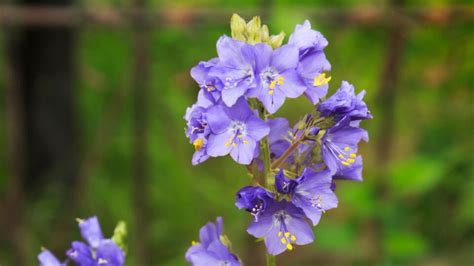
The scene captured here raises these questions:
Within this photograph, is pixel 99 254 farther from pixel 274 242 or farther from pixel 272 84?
pixel 272 84

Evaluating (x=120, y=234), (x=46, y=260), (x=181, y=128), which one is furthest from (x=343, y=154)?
(x=181, y=128)

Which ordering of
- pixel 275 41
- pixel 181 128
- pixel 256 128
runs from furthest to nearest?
pixel 181 128
pixel 275 41
pixel 256 128

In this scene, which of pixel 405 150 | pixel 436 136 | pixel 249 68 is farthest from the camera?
pixel 405 150

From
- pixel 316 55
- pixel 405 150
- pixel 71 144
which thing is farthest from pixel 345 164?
pixel 405 150

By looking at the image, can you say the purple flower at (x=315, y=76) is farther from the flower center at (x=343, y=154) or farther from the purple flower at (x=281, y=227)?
the purple flower at (x=281, y=227)

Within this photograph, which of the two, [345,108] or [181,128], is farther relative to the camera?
[181,128]

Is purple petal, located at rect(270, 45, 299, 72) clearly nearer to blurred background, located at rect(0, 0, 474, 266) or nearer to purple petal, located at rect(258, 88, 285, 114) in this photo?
purple petal, located at rect(258, 88, 285, 114)

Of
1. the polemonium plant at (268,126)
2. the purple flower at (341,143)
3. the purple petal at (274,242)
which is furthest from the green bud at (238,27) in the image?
the purple petal at (274,242)

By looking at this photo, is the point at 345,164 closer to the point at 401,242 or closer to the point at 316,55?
the point at 316,55
